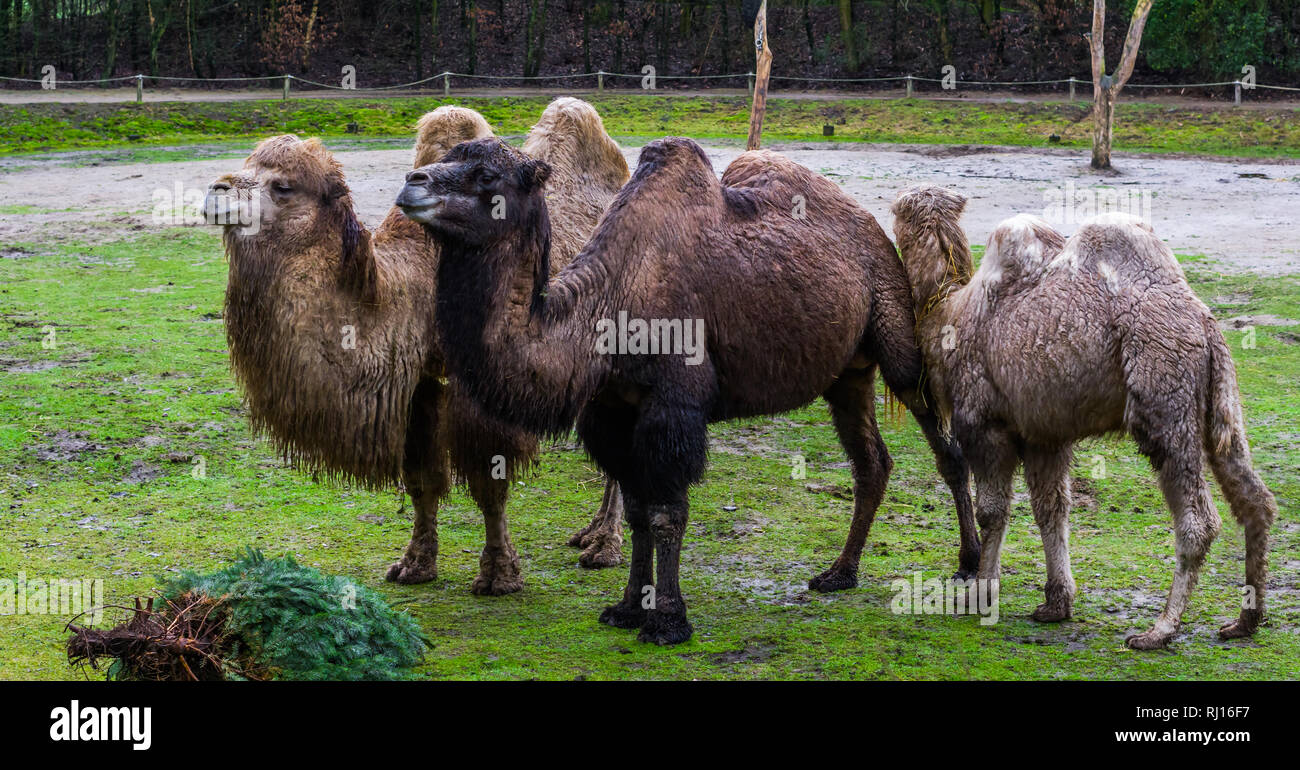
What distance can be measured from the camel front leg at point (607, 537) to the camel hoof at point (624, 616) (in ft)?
3.44

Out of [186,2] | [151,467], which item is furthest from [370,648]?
[186,2]

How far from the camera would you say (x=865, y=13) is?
1487 inches

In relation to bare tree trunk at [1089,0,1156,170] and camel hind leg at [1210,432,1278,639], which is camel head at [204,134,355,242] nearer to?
camel hind leg at [1210,432,1278,639]

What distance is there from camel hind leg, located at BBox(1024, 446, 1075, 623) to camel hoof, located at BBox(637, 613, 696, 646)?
1723 millimetres

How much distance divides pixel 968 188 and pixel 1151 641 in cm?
1557

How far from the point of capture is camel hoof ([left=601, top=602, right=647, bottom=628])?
22.2 ft

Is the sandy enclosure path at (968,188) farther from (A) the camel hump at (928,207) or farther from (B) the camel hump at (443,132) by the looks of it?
(B) the camel hump at (443,132)

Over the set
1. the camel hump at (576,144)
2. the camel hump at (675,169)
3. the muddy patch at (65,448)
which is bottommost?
the muddy patch at (65,448)

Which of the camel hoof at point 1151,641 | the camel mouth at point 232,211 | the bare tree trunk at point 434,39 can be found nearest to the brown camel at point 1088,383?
the camel hoof at point 1151,641

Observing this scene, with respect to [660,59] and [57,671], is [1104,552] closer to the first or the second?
[57,671]

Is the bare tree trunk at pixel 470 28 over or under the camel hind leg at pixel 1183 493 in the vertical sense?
over

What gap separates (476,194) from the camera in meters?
5.86

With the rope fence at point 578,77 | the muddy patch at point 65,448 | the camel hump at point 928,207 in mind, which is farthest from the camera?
the rope fence at point 578,77

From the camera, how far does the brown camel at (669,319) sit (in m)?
5.94
